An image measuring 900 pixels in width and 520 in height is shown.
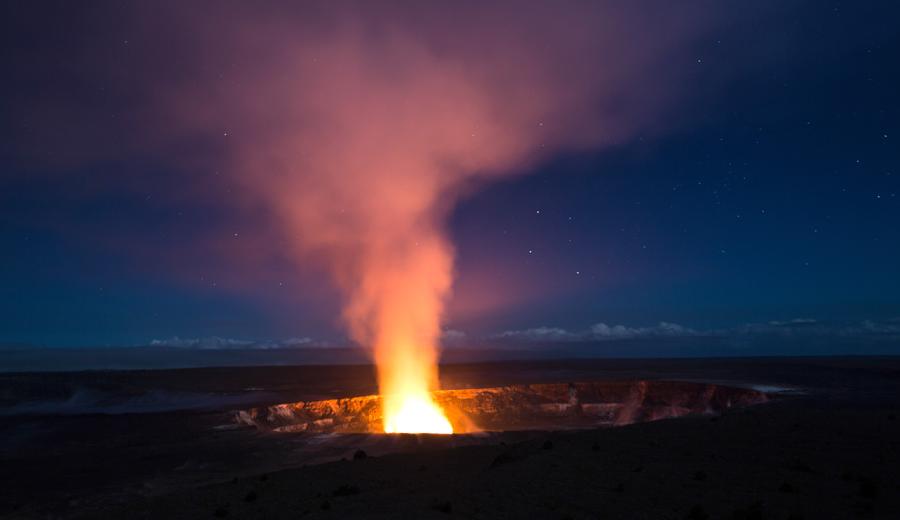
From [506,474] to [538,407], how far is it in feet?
139

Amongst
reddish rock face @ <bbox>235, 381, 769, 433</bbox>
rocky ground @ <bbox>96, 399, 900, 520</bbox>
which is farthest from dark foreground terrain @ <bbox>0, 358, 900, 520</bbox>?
reddish rock face @ <bbox>235, 381, 769, 433</bbox>

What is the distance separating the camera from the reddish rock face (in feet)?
165

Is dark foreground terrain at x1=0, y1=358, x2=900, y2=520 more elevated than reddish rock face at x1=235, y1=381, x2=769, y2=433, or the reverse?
dark foreground terrain at x1=0, y1=358, x2=900, y2=520

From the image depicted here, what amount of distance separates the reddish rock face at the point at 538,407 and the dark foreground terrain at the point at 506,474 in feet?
44.9

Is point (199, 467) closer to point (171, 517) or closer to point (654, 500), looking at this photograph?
point (171, 517)

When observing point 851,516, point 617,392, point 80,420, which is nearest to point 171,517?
point 851,516

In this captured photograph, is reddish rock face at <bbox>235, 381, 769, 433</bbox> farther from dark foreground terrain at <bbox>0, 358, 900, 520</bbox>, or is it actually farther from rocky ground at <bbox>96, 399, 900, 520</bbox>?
rocky ground at <bbox>96, 399, 900, 520</bbox>

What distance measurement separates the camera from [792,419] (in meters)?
28.2

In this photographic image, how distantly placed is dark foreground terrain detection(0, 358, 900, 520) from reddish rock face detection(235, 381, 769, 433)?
1368cm

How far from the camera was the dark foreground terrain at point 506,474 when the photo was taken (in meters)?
15.2

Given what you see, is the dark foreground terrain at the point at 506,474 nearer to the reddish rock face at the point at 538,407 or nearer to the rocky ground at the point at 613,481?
the rocky ground at the point at 613,481

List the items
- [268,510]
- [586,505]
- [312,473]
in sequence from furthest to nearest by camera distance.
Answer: [312,473] → [268,510] → [586,505]

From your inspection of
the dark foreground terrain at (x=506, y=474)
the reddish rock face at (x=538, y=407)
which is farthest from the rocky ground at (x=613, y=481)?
the reddish rock face at (x=538, y=407)

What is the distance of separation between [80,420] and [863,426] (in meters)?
58.5
